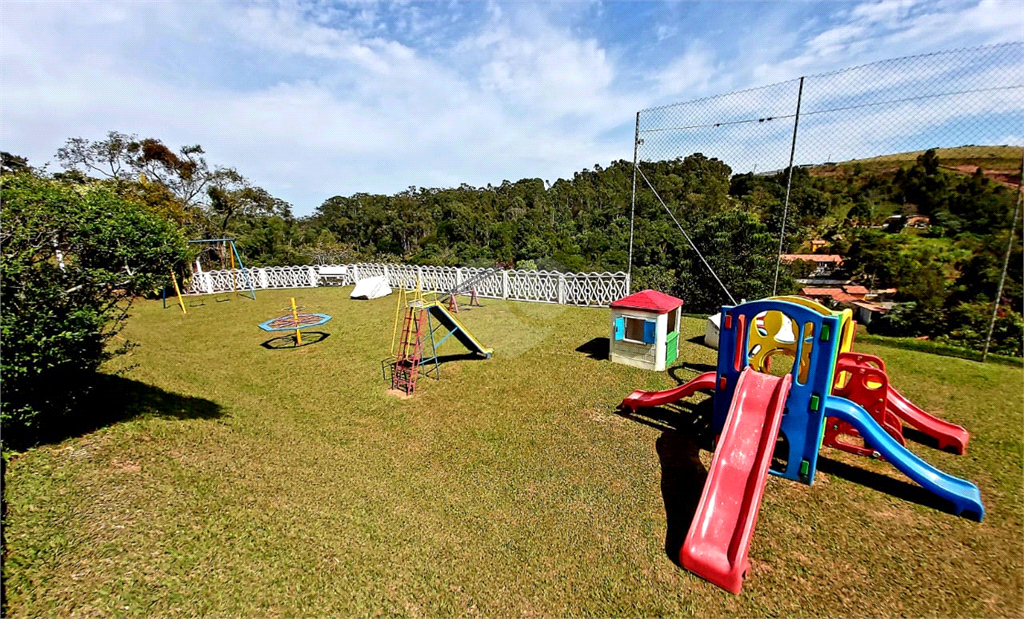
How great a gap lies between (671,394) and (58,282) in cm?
685

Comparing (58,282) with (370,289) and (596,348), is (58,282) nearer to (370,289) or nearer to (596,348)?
(596,348)

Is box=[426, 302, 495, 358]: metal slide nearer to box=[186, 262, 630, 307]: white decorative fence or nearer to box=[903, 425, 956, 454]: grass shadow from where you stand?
box=[186, 262, 630, 307]: white decorative fence

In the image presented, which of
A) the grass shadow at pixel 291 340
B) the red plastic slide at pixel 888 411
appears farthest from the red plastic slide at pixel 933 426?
the grass shadow at pixel 291 340

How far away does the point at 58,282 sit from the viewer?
378 centimetres

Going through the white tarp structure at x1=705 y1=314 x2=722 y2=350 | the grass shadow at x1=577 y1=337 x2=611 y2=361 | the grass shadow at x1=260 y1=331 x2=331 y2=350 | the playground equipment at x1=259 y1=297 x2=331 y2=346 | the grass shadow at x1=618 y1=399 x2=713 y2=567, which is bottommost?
the grass shadow at x1=618 y1=399 x2=713 y2=567

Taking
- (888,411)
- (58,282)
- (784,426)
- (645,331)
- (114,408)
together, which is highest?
(58,282)

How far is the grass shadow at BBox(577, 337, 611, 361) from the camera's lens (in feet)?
27.2

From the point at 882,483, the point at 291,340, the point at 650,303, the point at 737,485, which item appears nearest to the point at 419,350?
the point at 650,303

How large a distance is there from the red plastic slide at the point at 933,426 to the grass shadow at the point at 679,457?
208 cm

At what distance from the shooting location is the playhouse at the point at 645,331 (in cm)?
727

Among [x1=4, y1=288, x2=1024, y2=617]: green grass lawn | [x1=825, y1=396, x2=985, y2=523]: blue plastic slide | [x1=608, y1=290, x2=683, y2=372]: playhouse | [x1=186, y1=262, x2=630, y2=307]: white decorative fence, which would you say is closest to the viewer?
[x1=4, y1=288, x2=1024, y2=617]: green grass lawn

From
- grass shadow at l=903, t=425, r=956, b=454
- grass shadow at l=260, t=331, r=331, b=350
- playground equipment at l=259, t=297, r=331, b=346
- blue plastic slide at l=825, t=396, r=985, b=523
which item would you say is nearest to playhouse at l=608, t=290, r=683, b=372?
grass shadow at l=903, t=425, r=956, b=454

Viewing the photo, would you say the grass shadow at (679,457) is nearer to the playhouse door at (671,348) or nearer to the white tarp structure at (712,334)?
the playhouse door at (671,348)

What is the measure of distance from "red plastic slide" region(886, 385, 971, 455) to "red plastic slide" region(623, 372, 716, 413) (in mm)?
2048
